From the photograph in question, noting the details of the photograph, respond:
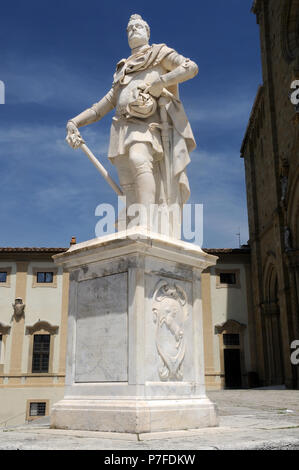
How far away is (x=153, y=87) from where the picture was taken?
5.24m

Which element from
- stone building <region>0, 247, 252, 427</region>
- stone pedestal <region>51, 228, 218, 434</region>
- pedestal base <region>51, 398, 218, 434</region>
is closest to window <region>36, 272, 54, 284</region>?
stone building <region>0, 247, 252, 427</region>

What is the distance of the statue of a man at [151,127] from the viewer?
16.8 feet

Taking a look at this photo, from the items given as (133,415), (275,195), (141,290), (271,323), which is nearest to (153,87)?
(141,290)

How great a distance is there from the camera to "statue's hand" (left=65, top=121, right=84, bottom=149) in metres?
5.45

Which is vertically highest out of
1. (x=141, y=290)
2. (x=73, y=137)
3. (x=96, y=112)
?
(x=96, y=112)

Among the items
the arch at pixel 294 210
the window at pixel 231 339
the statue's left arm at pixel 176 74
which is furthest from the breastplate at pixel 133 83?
the window at pixel 231 339

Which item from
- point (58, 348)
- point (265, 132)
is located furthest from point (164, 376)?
point (58, 348)

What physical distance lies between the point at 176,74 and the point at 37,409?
80.5ft

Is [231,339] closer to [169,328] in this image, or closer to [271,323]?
[271,323]

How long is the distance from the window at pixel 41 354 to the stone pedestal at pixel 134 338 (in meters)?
23.7

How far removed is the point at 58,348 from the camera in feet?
89.2

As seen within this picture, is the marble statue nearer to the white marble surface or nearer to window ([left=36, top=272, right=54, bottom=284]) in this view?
the white marble surface

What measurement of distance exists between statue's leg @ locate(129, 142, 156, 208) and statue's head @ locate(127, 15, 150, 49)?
1347mm

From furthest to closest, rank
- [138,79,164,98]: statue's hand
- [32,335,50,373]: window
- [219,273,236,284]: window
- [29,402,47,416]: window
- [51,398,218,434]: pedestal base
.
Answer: [219,273,236,284]: window < [32,335,50,373]: window < [29,402,47,416]: window < [138,79,164,98]: statue's hand < [51,398,218,434]: pedestal base
